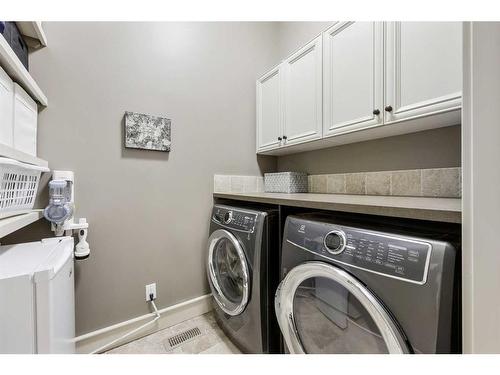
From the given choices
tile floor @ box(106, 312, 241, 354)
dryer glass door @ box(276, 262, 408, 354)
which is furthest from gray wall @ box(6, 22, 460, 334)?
dryer glass door @ box(276, 262, 408, 354)

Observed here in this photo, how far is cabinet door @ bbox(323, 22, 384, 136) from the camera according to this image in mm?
1078

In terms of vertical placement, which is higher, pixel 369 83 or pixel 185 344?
pixel 369 83

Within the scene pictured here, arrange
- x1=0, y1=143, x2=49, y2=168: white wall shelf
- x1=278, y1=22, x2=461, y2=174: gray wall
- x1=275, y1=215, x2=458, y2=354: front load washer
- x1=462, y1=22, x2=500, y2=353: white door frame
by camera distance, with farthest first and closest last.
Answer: x1=278, y1=22, x2=461, y2=174: gray wall, x1=0, y1=143, x2=49, y2=168: white wall shelf, x1=275, y1=215, x2=458, y2=354: front load washer, x1=462, y1=22, x2=500, y2=353: white door frame

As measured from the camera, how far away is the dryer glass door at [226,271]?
4.06 feet

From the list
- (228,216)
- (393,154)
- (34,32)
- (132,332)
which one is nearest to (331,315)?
(228,216)

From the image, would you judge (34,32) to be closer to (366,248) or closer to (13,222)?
(13,222)

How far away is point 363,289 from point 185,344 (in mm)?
1238

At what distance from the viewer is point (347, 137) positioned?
1348 mm

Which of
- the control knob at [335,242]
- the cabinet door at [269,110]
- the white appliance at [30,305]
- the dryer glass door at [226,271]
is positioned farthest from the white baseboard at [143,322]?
the cabinet door at [269,110]

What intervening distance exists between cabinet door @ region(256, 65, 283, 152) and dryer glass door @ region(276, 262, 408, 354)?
3.79ft

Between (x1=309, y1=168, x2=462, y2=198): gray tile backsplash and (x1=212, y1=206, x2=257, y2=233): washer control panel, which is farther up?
(x1=309, y1=168, x2=462, y2=198): gray tile backsplash

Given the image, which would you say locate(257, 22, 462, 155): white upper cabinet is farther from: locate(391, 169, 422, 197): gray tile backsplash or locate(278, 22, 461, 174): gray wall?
locate(391, 169, 422, 197): gray tile backsplash

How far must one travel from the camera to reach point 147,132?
4.67 feet
